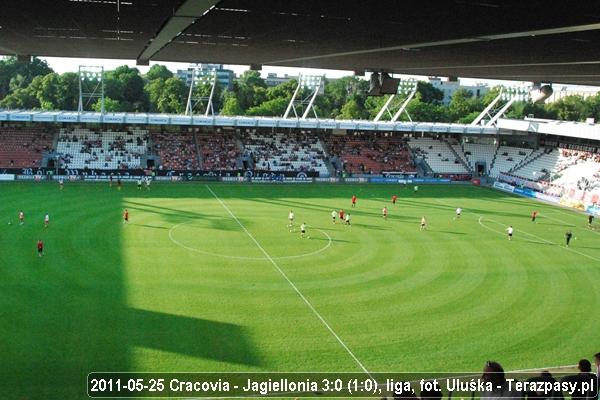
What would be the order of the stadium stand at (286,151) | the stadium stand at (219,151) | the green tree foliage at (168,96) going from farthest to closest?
the green tree foliage at (168,96) < the stadium stand at (286,151) < the stadium stand at (219,151)

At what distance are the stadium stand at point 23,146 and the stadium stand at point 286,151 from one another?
75.5ft

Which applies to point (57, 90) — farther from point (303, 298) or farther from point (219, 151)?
point (303, 298)

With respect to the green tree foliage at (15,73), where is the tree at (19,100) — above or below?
below

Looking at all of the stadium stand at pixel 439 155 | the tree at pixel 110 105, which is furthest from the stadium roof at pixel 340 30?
the tree at pixel 110 105

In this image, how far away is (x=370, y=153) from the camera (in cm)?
7238

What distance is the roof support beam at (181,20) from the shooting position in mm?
8055

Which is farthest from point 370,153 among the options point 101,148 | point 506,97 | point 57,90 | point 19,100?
point 19,100

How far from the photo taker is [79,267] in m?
27.6

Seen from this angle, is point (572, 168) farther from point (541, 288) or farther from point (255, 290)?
point (255, 290)

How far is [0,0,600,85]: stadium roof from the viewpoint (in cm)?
784

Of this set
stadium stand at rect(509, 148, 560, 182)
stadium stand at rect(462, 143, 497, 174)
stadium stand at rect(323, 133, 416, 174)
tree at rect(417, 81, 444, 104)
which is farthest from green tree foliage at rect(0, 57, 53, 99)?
stadium stand at rect(509, 148, 560, 182)

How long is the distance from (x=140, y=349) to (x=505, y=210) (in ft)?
130

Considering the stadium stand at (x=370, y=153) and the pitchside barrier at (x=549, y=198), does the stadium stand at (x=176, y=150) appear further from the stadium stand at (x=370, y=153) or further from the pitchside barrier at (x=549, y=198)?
the pitchside barrier at (x=549, y=198)

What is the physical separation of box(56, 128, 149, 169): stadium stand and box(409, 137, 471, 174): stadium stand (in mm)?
35584
